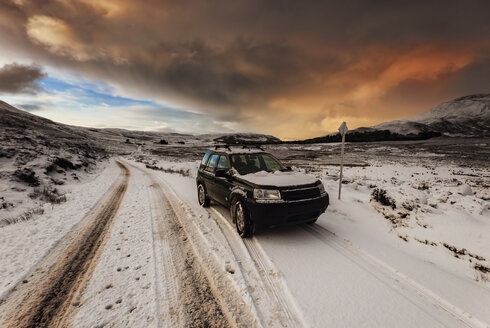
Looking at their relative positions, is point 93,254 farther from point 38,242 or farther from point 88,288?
point 38,242

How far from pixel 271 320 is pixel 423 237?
13.5 feet

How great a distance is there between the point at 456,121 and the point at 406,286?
201m

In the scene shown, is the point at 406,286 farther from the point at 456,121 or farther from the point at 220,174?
the point at 456,121

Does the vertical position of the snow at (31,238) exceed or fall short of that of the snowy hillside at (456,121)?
it falls short

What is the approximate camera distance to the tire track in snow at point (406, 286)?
245 centimetres

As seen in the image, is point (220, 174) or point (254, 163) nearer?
point (220, 174)

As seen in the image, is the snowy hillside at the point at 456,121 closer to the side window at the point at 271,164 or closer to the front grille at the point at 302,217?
the side window at the point at 271,164

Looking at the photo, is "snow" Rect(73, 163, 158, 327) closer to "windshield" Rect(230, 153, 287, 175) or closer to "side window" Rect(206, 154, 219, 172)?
"side window" Rect(206, 154, 219, 172)

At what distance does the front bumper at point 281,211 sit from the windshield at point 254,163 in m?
1.27

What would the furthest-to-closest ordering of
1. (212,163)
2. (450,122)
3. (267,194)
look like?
(450,122) → (212,163) → (267,194)

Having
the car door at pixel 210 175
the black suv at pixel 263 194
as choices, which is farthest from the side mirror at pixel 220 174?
the car door at pixel 210 175

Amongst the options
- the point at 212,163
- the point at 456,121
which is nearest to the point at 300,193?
the point at 212,163

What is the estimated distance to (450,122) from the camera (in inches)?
5487

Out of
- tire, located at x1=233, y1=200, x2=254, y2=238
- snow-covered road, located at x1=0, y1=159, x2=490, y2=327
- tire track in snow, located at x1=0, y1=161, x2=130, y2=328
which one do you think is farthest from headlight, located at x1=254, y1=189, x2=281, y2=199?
tire track in snow, located at x1=0, y1=161, x2=130, y2=328
